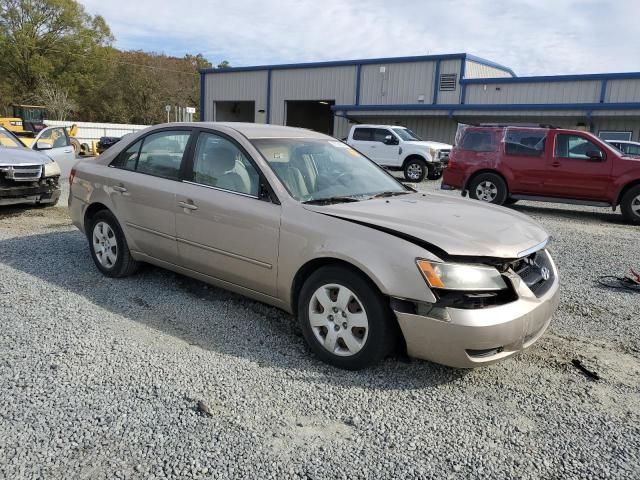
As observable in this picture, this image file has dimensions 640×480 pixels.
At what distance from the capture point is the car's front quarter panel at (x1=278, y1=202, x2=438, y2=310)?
3.18 meters

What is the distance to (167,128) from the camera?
195 inches

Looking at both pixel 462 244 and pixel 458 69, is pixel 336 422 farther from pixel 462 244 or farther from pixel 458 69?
pixel 458 69

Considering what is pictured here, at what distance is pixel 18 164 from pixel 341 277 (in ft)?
23.6

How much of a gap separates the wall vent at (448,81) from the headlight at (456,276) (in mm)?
25166

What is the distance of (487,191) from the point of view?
11938 millimetres

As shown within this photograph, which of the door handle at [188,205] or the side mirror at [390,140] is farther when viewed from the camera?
the side mirror at [390,140]

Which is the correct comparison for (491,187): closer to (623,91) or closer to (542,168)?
(542,168)

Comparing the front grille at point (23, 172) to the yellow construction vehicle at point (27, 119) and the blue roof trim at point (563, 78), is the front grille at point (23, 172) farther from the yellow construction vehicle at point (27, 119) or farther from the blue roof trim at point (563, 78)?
the yellow construction vehicle at point (27, 119)

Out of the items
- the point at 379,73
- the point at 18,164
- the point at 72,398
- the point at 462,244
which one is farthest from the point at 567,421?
the point at 379,73

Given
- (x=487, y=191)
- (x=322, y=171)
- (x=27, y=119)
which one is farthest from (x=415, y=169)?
(x=27, y=119)

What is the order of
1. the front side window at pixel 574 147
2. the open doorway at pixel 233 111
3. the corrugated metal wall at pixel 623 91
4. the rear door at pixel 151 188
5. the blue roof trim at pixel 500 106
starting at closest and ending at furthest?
the rear door at pixel 151 188, the front side window at pixel 574 147, the blue roof trim at pixel 500 106, the corrugated metal wall at pixel 623 91, the open doorway at pixel 233 111

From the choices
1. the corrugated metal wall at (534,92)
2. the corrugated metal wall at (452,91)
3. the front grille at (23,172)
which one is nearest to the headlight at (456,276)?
the front grille at (23,172)

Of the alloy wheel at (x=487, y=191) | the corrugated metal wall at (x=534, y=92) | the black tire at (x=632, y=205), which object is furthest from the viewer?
the corrugated metal wall at (x=534, y=92)

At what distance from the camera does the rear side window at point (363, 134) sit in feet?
63.0
